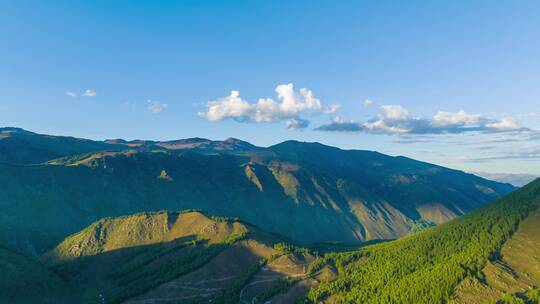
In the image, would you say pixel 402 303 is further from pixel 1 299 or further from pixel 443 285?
Answer: pixel 1 299

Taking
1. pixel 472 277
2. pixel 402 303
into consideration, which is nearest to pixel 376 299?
pixel 402 303

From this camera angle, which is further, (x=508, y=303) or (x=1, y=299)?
(x=1, y=299)

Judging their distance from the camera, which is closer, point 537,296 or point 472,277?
point 537,296

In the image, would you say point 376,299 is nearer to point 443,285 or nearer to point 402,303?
point 402,303

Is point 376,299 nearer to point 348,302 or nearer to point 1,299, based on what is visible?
point 348,302

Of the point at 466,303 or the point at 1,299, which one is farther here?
the point at 1,299

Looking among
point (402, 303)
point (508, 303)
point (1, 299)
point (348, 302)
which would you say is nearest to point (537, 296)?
point (508, 303)

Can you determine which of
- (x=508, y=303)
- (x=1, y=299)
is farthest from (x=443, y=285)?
(x=1, y=299)
